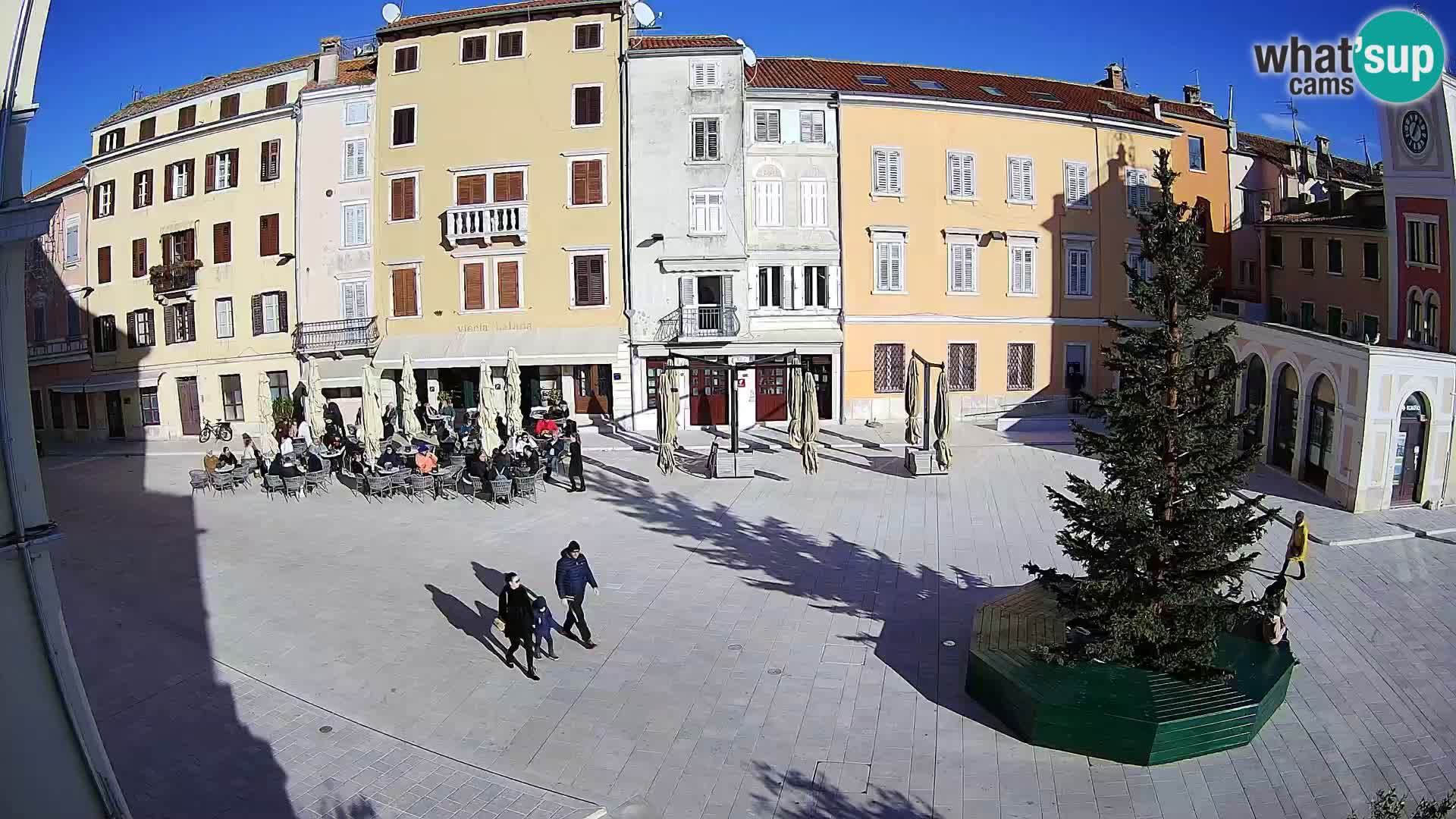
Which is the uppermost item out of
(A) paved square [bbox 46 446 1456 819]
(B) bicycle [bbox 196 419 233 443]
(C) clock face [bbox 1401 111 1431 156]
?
(C) clock face [bbox 1401 111 1431 156]

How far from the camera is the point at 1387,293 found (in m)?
28.3

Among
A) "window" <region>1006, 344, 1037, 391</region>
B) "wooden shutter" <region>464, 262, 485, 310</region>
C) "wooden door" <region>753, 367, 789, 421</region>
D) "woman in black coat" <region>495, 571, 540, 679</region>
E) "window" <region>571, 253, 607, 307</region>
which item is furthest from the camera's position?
"window" <region>1006, 344, 1037, 391</region>

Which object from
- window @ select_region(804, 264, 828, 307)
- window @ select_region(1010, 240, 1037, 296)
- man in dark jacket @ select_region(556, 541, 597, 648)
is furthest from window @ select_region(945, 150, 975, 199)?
man in dark jacket @ select_region(556, 541, 597, 648)

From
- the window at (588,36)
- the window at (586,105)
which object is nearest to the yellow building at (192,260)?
the window at (588,36)

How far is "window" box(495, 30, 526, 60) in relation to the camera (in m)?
34.1

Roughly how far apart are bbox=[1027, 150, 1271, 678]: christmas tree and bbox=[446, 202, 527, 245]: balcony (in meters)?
25.1

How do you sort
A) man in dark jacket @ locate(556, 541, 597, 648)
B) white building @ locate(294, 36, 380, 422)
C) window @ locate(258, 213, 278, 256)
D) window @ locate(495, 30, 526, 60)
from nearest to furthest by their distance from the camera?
man in dark jacket @ locate(556, 541, 597, 648)
window @ locate(495, 30, 526, 60)
white building @ locate(294, 36, 380, 422)
window @ locate(258, 213, 278, 256)

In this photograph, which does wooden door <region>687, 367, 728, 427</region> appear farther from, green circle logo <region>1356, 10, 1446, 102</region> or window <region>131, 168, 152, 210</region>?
window <region>131, 168, 152, 210</region>

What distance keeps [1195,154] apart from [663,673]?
107ft

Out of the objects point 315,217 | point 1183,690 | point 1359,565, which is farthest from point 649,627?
point 315,217

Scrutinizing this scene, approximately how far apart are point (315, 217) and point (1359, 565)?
105ft

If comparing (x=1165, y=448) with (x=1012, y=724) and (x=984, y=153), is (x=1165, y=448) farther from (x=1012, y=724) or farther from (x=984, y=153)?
(x=984, y=153)

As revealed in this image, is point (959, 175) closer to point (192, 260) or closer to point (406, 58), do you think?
point (406, 58)

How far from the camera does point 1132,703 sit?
11250 millimetres
